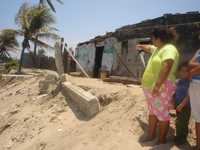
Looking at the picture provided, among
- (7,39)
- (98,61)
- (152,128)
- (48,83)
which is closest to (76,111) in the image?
(152,128)

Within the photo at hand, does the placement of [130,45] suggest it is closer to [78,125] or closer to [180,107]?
[78,125]

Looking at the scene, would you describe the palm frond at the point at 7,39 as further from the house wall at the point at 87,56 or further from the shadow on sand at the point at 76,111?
the shadow on sand at the point at 76,111

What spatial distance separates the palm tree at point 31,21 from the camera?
1959 centimetres

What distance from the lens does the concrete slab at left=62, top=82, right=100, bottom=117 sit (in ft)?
17.3

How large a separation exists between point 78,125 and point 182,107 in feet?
7.14

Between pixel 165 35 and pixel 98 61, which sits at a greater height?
pixel 165 35

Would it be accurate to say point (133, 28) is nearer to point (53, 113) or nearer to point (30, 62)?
point (53, 113)

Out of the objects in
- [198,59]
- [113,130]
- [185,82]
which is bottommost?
[113,130]

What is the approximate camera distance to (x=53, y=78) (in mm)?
8625

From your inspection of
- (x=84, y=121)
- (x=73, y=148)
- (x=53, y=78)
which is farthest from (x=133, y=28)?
(x=73, y=148)

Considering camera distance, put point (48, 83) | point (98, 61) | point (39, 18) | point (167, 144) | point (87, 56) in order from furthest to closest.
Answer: point (39, 18)
point (87, 56)
point (98, 61)
point (48, 83)
point (167, 144)

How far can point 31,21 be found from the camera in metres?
19.5

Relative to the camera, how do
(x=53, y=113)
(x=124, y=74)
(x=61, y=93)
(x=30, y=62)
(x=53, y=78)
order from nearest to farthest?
(x=53, y=113) < (x=61, y=93) < (x=53, y=78) < (x=124, y=74) < (x=30, y=62)

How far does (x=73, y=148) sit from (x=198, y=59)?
2188 millimetres
